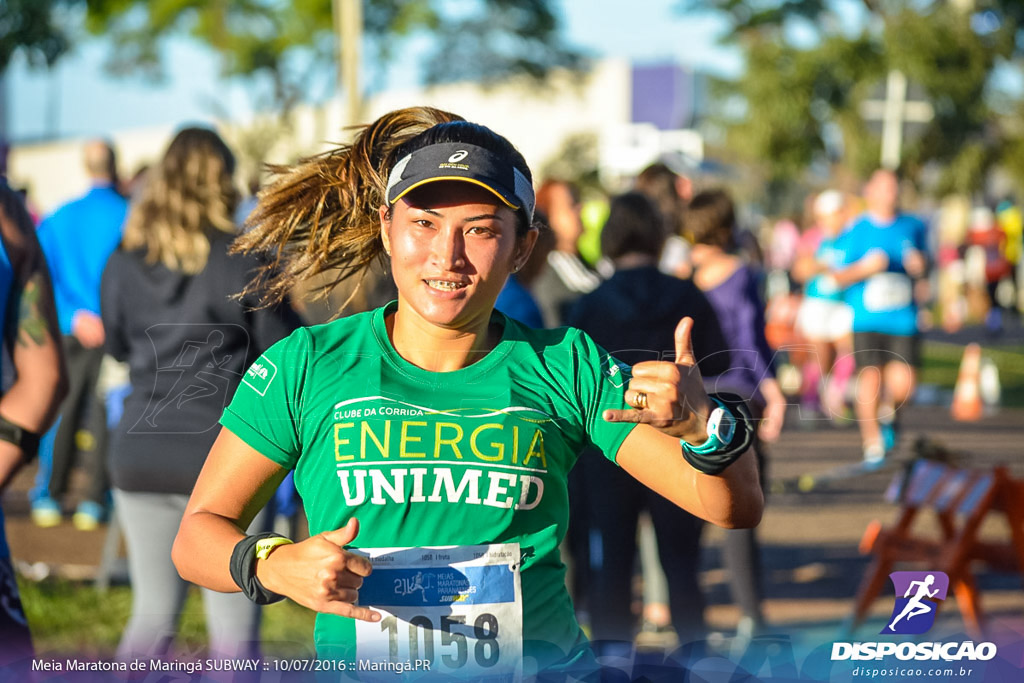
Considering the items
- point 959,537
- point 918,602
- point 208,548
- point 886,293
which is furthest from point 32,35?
point 918,602

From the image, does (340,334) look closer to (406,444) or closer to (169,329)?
(406,444)

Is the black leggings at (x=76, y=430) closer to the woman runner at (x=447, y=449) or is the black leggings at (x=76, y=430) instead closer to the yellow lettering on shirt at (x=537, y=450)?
the woman runner at (x=447, y=449)

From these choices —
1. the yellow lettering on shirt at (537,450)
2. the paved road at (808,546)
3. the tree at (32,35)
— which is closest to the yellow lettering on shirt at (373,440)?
the yellow lettering on shirt at (537,450)

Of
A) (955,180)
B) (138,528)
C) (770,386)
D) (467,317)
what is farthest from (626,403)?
(955,180)

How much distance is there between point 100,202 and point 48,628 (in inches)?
92.4

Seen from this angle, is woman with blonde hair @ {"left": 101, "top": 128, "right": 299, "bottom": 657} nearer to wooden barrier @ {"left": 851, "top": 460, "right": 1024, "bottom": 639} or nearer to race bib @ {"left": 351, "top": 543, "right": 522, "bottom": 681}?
race bib @ {"left": 351, "top": 543, "right": 522, "bottom": 681}

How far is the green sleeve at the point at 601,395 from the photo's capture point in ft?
7.20

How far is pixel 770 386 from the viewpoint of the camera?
16.3ft

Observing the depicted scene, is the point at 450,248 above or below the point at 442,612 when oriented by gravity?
above

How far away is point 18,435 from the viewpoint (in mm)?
2613

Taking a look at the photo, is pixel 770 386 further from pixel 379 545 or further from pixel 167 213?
pixel 379 545

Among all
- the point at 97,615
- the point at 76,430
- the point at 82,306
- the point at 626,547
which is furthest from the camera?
the point at 76,430

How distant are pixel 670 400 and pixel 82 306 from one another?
474 cm

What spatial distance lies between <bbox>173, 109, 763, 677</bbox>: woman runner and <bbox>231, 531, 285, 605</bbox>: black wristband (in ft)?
0.04
